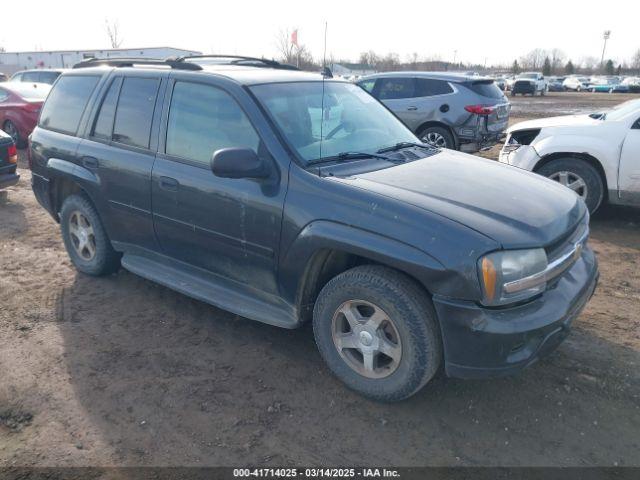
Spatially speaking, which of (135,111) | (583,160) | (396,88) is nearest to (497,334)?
(135,111)

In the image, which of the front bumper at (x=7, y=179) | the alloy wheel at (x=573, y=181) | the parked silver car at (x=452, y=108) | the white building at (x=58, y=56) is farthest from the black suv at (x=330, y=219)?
the white building at (x=58, y=56)

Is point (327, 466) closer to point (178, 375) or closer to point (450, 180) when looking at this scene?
point (178, 375)

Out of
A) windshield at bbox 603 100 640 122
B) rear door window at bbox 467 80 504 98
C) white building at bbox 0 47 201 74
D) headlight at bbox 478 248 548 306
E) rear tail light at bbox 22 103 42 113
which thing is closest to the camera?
headlight at bbox 478 248 548 306

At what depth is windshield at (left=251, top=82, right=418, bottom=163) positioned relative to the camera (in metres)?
3.42

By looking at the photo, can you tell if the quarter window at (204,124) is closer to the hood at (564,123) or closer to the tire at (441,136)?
the hood at (564,123)

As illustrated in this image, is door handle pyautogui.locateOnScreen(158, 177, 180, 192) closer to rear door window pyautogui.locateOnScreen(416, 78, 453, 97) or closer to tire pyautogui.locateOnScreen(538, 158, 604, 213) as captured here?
tire pyautogui.locateOnScreen(538, 158, 604, 213)

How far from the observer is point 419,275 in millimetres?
2711

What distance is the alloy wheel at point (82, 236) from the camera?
15.5 ft

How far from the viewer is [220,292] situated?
3.67 metres

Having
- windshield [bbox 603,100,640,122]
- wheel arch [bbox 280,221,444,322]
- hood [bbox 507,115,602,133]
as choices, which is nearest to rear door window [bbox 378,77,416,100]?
hood [bbox 507,115,602,133]

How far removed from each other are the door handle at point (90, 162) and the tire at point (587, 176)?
529 centimetres

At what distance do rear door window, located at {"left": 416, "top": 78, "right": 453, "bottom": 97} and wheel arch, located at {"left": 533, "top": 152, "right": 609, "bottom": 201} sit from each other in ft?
12.7

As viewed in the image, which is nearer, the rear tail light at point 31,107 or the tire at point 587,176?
the tire at point 587,176

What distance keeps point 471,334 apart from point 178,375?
1.90 meters
